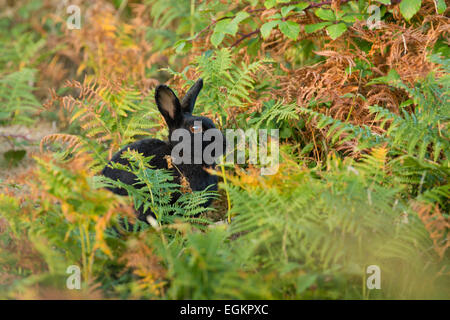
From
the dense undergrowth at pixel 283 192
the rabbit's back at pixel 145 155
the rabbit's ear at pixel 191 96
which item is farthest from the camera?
the rabbit's ear at pixel 191 96

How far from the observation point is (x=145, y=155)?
380 cm

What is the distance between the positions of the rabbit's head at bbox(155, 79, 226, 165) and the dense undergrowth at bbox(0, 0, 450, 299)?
26 cm

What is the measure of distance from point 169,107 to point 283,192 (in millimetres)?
1330

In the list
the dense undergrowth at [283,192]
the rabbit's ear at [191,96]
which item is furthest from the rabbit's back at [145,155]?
the rabbit's ear at [191,96]

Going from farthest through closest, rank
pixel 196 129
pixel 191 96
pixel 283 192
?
1. pixel 191 96
2. pixel 196 129
3. pixel 283 192

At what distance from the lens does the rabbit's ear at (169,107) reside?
3.71 m

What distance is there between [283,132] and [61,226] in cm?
223

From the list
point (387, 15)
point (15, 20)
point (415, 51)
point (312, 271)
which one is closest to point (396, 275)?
point (312, 271)

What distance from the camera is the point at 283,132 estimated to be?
4246mm

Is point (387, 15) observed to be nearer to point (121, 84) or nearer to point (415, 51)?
point (415, 51)

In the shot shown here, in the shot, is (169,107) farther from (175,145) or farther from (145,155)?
(145,155)

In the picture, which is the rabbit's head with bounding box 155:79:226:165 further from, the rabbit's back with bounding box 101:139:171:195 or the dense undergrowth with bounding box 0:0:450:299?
the dense undergrowth with bounding box 0:0:450:299

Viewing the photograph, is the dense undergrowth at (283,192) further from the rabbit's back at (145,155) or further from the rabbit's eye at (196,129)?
the rabbit's eye at (196,129)

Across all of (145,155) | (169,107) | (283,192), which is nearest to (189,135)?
(169,107)
